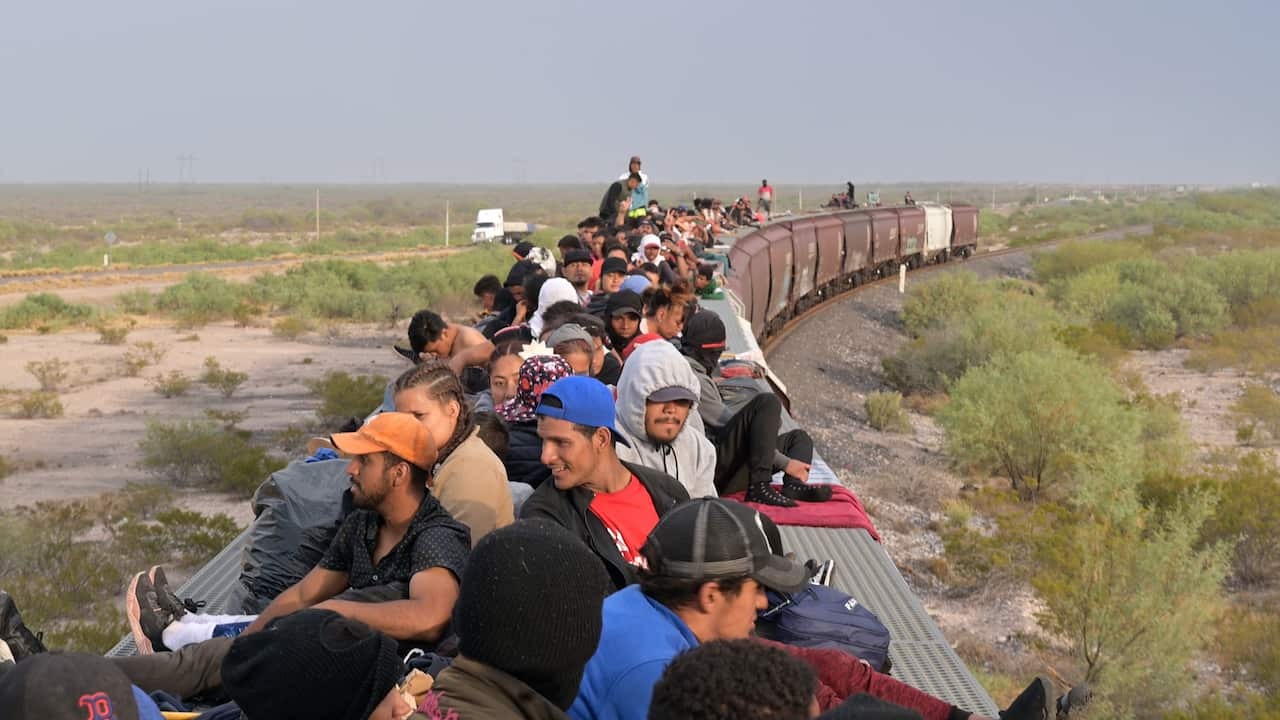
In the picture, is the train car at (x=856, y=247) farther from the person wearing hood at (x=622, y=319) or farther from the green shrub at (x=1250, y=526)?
the person wearing hood at (x=622, y=319)

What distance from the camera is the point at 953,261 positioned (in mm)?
46812

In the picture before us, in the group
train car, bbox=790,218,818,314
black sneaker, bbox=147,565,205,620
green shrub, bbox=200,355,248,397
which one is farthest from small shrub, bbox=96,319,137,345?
black sneaker, bbox=147,565,205,620

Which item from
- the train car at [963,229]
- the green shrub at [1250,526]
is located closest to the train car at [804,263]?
the green shrub at [1250,526]

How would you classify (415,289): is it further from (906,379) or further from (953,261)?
(953,261)

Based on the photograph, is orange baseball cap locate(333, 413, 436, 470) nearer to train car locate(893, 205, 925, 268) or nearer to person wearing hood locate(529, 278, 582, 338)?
person wearing hood locate(529, 278, 582, 338)

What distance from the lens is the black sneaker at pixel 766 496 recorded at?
628cm

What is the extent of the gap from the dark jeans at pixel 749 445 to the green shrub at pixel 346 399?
10685 millimetres

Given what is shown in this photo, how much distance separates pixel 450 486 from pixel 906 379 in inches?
768

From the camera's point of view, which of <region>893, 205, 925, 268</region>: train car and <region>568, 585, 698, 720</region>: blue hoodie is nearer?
<region>568, 585, 698, 720</region>: blue hoodie

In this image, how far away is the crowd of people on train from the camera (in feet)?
7.98

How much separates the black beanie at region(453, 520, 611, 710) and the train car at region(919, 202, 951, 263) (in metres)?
40.6

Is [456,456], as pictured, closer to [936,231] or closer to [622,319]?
[622,319]

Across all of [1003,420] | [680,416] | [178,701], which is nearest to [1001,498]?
[1003,420]

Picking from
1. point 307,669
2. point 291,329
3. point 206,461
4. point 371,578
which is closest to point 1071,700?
A: point 371,578
